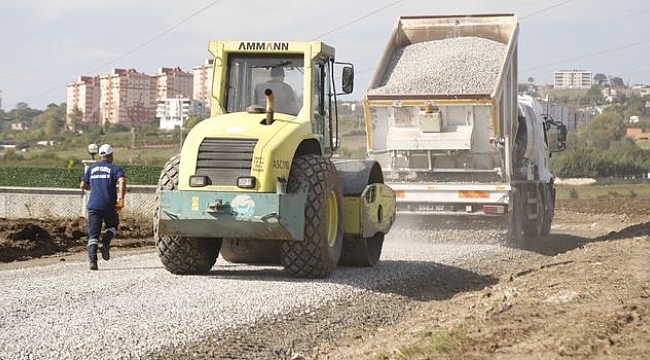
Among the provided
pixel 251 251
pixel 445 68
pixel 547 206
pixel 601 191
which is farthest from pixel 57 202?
pixel 601 191

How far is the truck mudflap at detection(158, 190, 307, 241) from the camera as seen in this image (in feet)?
37.0

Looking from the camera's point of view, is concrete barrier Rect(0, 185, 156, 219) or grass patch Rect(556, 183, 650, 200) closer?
concrete barrier Rect(0, 185, 156, 219)

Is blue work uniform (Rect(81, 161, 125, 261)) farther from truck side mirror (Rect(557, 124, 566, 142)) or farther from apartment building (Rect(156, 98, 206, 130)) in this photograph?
apartment building (Rect(156, 98, 206, 130))

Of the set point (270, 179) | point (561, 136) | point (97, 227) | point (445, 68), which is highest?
point (445, 68)

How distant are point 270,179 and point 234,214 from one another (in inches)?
21.1

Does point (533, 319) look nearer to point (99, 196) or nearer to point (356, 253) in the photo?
point (356, 253)

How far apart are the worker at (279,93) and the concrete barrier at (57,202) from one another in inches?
538

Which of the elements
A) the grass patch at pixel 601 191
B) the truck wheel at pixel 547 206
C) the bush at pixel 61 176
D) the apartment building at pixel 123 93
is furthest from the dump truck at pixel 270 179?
the apartment building at pixel 123 93

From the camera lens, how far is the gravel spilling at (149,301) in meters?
8.00

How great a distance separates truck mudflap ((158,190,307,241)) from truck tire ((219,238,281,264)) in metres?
1.66

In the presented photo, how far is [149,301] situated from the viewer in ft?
32.1

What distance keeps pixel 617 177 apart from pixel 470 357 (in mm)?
73126

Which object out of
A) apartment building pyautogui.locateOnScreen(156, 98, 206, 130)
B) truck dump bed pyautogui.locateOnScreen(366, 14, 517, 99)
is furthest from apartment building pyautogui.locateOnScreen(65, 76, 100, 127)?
truck dump bed pyautogui.locateOnScreen(366, 14, 517, 99)

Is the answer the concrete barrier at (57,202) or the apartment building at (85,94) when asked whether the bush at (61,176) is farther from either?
the apartment building at (85,94)
